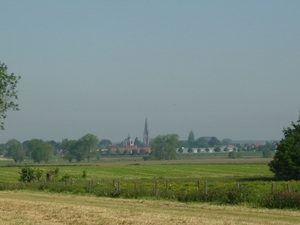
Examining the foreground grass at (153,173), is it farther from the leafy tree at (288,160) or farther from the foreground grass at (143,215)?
the foreground grass at (143,215)

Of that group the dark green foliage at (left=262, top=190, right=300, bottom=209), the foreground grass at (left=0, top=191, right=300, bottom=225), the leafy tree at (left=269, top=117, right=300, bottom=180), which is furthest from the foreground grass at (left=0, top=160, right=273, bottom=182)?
the foreground grass at (left=0, top=191, right=300, bottom=225)

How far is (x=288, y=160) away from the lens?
7900 cm

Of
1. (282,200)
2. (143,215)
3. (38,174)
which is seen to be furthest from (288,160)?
(143,215)

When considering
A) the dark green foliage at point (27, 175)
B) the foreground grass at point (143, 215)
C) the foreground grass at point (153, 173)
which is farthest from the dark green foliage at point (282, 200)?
the foreground grass at point (153, 173)

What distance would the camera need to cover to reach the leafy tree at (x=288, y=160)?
78.8 metres

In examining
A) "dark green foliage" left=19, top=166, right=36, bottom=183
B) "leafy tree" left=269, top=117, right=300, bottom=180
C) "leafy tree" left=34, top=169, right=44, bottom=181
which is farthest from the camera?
"leafy tree" left=269, top=117, right=300, bottom=180

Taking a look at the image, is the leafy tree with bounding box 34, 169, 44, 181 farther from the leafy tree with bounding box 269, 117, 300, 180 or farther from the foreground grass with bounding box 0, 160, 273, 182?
the leafy tree with bounding box 269, 117, 300, 180

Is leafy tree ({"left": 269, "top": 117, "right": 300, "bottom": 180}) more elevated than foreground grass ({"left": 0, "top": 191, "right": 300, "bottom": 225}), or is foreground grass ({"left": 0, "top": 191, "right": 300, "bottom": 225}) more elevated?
leafy tree ({"left": 269, "top": 117, "right": 300, "bottom": 180})

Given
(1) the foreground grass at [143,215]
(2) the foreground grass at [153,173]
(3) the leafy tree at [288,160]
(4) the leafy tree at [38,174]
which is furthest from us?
(2) the foreground grass at [153,173]

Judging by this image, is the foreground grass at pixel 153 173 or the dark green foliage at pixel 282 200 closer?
the dark green foliage at pixel 282 200

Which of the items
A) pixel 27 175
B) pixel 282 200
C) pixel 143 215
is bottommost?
pixel 143 215

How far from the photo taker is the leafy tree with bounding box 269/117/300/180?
78.8 meters

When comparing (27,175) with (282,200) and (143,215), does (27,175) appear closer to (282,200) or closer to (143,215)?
(282,200)

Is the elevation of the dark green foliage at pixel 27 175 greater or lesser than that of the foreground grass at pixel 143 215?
greater
